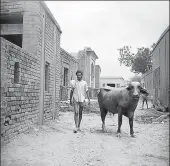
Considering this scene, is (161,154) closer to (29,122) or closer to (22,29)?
(29,122)

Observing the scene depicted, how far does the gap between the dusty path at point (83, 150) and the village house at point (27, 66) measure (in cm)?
54

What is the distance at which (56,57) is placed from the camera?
9938 millimetres

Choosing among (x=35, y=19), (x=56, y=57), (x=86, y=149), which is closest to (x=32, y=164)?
(x=86, y=149)

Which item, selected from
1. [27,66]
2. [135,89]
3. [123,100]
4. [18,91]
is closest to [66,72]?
[27,66]

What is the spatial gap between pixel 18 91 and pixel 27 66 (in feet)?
3.12

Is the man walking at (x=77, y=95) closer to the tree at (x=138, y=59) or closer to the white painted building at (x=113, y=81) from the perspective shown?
the tree at (x=138, y=59)

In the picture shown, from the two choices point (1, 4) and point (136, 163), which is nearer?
point (136, 163)

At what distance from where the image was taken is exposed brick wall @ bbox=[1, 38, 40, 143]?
5.02 metres

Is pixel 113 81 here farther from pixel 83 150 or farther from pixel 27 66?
pixel 83 150

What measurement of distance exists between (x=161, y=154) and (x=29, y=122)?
3665 mm

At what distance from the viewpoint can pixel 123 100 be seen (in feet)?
21.9

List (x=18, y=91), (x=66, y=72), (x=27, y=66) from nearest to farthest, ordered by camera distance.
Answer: (x=18, y=91) → (x=27, y=66) → (x=66, y=72)

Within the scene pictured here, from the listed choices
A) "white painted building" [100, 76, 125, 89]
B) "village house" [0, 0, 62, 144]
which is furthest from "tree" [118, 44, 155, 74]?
"village house" [0, 0, 62, 144]

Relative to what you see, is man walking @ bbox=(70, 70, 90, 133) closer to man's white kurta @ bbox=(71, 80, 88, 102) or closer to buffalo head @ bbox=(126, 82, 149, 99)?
man's white kurta @ bbox=(71, 80, 88, 102)
